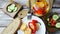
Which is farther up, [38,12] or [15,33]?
[38,12]

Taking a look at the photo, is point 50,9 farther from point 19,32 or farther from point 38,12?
point 19,32

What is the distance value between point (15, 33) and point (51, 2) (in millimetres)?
258

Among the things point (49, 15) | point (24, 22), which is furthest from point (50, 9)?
point (24, 22)

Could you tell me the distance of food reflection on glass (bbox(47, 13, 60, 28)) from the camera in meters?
1.13

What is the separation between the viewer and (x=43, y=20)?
3.76 feet

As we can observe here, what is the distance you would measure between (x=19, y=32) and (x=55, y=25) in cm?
20

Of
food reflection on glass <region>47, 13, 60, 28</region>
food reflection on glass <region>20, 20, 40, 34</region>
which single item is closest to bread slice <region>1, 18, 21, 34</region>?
food reflection on glass <region>20, 20, 40, 34</region>

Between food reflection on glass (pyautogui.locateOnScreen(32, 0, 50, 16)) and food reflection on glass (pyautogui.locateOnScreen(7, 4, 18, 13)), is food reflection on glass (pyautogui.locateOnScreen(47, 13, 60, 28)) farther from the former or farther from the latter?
food reflection on glass (pyautogui.locateOnScreen(7, 4, 18, 13))

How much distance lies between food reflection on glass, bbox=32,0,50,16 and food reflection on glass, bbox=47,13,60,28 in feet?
0.15

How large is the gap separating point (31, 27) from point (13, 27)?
107 mm

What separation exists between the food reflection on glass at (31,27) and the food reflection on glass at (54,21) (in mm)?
66

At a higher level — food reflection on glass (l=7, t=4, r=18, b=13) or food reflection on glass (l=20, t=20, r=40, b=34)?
food reflection on glass (l=7, t=4, r=18, b=13)

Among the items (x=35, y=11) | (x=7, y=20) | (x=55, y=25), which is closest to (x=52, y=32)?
(x=55, y=25)

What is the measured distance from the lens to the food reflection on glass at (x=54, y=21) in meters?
1.13
